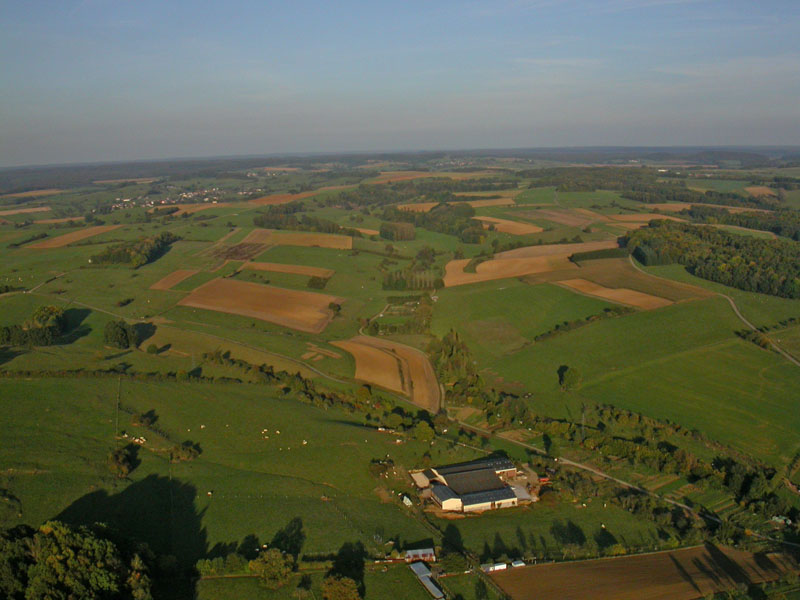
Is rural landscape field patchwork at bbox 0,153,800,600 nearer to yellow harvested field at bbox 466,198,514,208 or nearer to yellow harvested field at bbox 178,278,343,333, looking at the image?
yellow harvested field at bbox 178,278,343,333

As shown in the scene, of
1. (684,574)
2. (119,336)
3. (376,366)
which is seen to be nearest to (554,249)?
(376,366)

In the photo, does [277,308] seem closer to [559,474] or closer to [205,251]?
[205,251]

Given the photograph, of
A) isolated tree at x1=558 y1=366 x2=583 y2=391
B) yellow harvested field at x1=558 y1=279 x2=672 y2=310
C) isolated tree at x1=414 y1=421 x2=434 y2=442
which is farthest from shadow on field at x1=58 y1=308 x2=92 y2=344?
yellow harvested field at x1=558 y1=279 x2=672 y2=310

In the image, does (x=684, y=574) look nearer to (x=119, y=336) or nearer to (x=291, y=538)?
(x=291, y=538)

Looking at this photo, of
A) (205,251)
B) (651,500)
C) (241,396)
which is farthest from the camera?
(205,251)

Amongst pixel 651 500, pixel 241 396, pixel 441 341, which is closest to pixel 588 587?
pixel 651 500

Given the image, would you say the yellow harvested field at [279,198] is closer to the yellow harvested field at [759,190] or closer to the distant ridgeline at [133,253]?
the distant ridgeline at [133,253]
